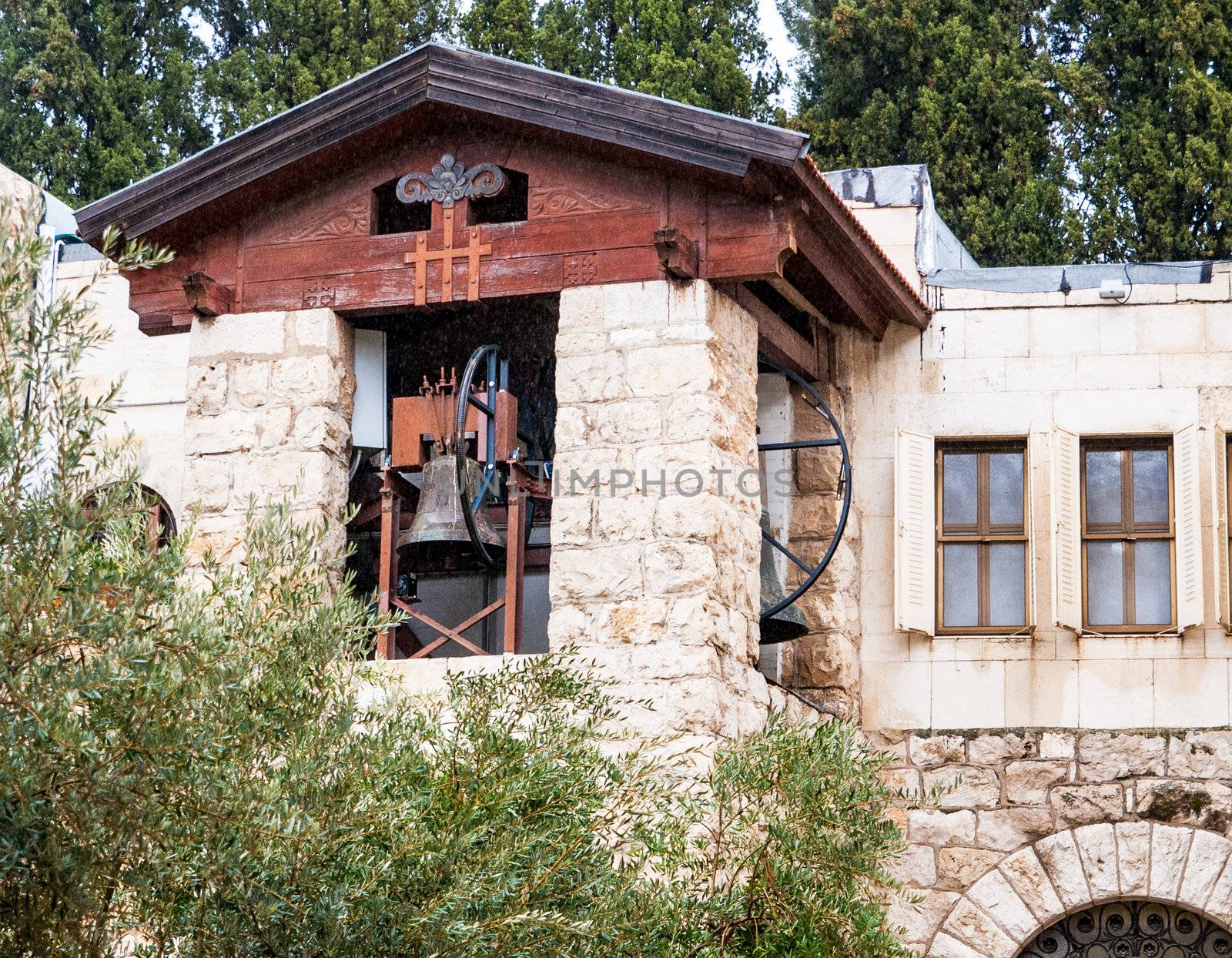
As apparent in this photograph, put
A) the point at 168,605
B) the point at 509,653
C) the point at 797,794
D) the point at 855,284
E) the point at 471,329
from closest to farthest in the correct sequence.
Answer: the point at 168,605, the point at 797,794, the point at 509,653, the point at 855,284, the point at 471,329

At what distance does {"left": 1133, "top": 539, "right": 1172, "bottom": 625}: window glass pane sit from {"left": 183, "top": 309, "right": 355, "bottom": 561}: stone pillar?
4179 mm

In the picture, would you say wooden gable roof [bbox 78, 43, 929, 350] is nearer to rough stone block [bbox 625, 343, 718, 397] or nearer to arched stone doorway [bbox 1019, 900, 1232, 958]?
rough stone block [bbox 625, 343, 718, 397]

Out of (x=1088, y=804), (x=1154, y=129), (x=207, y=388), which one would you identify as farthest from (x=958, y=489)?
(x=1154, y=129)

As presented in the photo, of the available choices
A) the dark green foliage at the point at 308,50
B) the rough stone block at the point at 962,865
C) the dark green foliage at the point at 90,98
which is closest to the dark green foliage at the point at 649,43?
the dark green foliage at the point at 308,50

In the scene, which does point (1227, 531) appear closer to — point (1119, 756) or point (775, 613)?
point (1119, 756)

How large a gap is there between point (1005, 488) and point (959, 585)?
59 centimetres

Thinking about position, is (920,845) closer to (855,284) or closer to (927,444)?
(927,444)

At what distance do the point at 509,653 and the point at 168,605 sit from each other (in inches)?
138

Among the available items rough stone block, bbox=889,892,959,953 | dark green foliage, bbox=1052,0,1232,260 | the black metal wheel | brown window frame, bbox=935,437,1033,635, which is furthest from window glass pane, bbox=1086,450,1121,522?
dark green foliage, bbox=1052,0,1232,260

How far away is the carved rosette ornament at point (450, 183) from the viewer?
361 inches

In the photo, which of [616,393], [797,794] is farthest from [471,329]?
[797,794]

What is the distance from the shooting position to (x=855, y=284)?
986 centimetres

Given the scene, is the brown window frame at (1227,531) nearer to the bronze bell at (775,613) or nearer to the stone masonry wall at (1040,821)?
the stone masonry wall at (1040,821)

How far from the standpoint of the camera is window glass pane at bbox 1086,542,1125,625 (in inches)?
395
